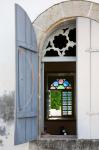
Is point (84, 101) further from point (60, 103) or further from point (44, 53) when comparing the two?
point (60, 103)

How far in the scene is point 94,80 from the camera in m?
8.62

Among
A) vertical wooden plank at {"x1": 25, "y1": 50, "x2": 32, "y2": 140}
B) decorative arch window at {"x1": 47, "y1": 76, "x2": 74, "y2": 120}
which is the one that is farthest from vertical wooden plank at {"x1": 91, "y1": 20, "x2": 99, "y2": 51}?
decorative arch window at {"x1": 47, "y1": 76, "x2": 74, "y2": 120}

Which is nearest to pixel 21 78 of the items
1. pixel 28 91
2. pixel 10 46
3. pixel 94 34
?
pixel 28 91

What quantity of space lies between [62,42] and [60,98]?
24.6 feet

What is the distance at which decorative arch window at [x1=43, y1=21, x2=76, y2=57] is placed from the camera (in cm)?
895

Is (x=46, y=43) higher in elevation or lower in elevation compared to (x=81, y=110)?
higher

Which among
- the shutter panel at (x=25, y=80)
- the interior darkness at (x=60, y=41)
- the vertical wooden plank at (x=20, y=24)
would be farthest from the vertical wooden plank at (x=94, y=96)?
the vertical wooden plank at (x=20, y=24)

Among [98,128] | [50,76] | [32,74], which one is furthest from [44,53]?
[50,76]

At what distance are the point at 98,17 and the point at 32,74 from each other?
1.59 m

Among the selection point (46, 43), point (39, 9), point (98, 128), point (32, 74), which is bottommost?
point (98, 128)

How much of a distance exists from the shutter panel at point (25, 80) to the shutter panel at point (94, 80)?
1020 mm

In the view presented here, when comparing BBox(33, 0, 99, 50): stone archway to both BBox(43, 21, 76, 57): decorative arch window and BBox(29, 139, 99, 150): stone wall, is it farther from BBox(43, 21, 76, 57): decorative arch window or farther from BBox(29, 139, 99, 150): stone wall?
BBox(29, 139, 99, 150): stone wall

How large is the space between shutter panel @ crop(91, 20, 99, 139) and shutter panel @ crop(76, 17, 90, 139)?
0.07 m

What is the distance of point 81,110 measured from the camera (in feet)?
28.2
